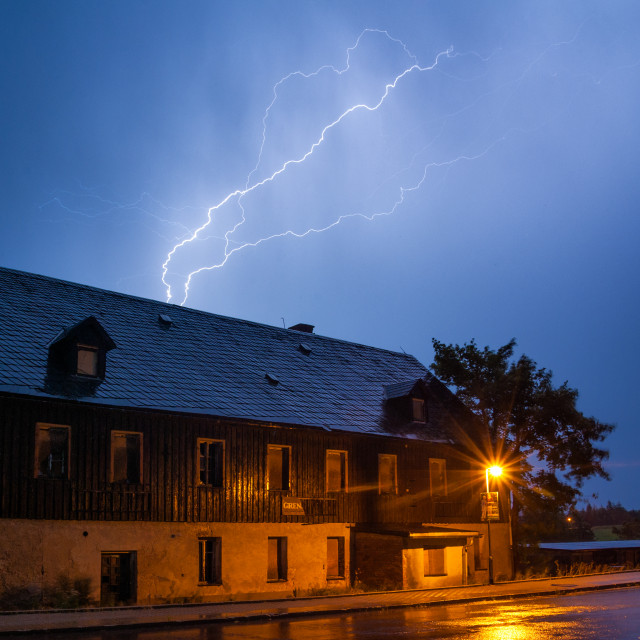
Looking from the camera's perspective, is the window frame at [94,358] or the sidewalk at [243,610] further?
the window frame at [94,358]

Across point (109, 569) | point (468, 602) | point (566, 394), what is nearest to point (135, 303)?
point (109, 569)

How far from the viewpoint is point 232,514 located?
95.1 feet

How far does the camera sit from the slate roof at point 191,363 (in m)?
26.8

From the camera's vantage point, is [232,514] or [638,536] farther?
[638,536]

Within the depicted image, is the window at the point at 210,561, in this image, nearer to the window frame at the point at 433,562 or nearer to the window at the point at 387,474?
the window at the point at 387,474

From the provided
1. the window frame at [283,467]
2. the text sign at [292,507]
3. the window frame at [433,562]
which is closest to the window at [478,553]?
the window frame at [433,562]

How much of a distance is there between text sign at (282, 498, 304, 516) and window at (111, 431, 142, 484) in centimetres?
616

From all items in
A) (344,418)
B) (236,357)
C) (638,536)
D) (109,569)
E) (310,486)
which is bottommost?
(638,536)

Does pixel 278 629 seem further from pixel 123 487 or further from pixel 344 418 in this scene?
pixel 344 418

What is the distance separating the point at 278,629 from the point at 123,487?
9.79m

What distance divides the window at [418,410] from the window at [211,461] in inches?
446

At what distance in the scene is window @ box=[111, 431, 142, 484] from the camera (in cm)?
2645

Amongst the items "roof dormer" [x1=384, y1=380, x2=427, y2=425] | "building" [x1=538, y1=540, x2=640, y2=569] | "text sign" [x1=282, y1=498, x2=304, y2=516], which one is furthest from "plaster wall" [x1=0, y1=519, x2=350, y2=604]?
"building" [x1=538, y1=540, x2=640, y2=569]

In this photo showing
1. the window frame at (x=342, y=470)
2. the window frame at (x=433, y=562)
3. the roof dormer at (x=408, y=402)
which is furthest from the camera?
the roof dormer at (x=408, y=402)
